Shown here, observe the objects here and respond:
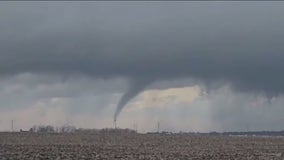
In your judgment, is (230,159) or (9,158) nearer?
(9,158)

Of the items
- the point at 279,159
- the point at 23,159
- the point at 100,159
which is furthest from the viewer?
the point at 279,159

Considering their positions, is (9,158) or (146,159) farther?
(146,159)

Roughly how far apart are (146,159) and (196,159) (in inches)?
177

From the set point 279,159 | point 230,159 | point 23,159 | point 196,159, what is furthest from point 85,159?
point 279,159

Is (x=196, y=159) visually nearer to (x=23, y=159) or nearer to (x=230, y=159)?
(x=230, y=159)

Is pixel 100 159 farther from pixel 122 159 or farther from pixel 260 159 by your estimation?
pixel 260 159

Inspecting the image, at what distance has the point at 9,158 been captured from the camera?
4266cm

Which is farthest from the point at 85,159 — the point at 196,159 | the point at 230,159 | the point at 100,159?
the point at 230,159

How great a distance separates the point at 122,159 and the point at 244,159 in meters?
10.8

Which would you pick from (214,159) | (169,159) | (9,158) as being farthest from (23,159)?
(214,159)

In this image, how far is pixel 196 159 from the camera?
160ft

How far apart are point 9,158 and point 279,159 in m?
22.5

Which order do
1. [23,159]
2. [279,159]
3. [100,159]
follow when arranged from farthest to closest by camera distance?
[279,159], [100,159], [23,159]

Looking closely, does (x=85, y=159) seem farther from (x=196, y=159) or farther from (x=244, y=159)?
(x=244, y=159)
